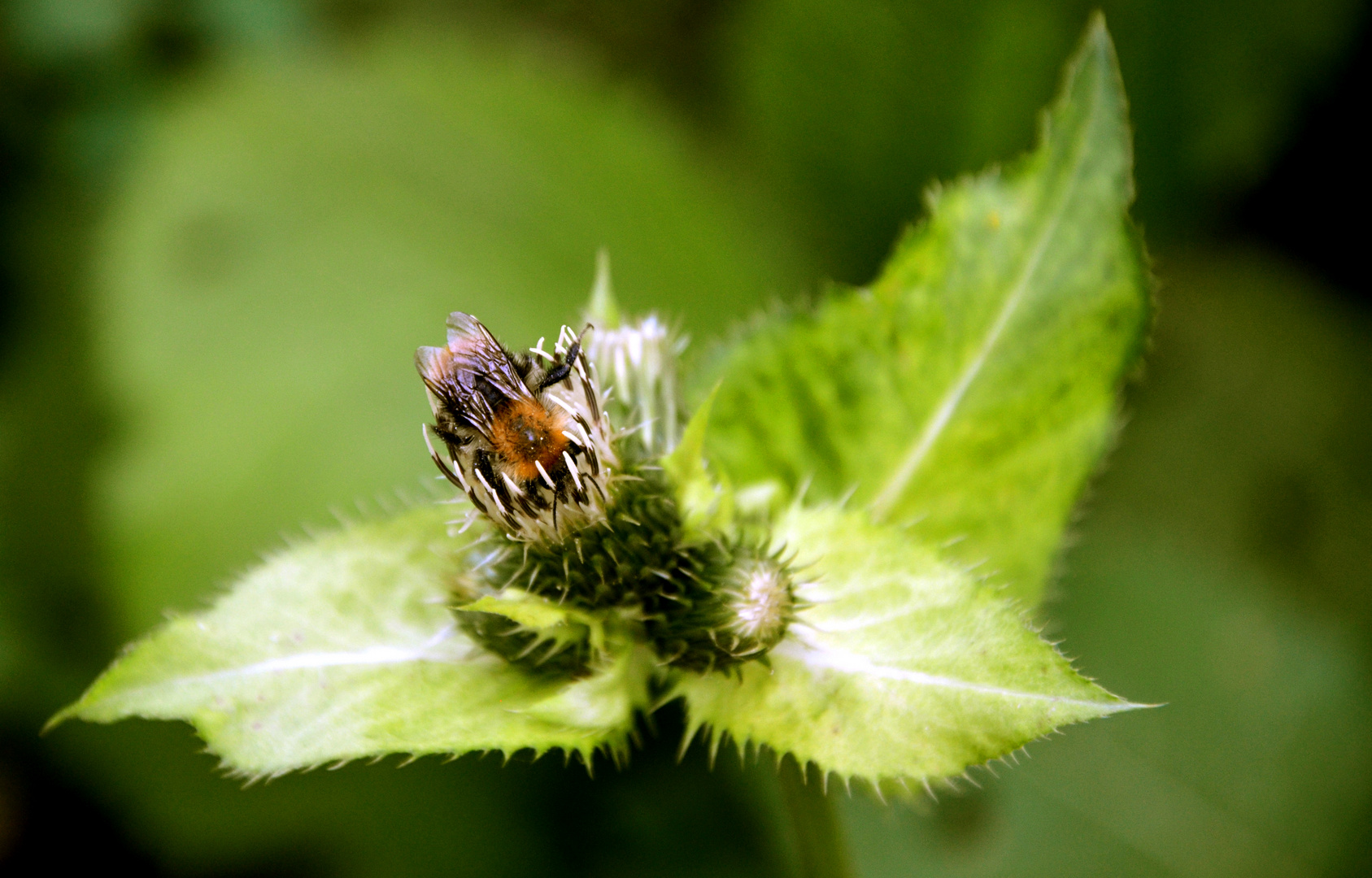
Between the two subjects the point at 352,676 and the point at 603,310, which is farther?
the point at 603,310

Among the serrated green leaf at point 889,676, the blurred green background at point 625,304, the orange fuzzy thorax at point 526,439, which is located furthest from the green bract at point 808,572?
the blurred green background at point 625,304

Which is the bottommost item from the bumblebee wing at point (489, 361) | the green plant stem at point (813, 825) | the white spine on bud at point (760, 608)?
the green plant stem at point (813, 825)

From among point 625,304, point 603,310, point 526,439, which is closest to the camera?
point 526,439

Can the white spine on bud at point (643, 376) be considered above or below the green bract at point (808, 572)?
above

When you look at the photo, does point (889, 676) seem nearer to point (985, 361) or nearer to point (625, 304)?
point (985, 361)

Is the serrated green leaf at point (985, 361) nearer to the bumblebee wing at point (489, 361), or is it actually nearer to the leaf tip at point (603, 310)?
the leaf tip at point (603, 310)

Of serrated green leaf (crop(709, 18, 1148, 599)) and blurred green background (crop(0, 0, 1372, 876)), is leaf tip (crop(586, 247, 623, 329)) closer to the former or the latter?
A: serrated green leaf (crop(709, 18, 1148, 599))

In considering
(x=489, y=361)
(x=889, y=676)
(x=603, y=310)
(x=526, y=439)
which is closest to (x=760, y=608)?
(x=889, y=676)

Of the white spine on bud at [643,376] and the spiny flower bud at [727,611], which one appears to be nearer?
the spiny flower bud at [727,611]
